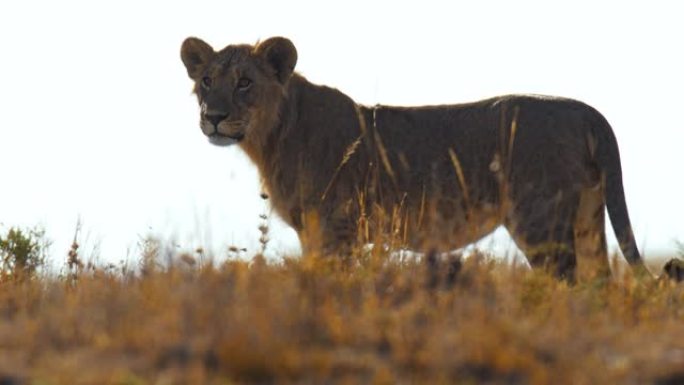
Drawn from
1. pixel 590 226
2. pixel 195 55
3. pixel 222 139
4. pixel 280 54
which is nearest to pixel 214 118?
pixel 222 139


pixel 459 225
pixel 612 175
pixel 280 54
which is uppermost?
pixel 280 54

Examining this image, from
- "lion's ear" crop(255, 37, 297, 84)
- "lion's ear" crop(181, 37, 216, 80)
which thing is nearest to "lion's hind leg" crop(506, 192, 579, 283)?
"lion's ear" crop(255, 37, 297, 84)

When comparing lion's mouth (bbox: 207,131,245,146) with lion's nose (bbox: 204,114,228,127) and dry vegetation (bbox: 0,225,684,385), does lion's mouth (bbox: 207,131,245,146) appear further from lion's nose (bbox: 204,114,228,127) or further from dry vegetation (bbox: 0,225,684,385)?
dry vegetation (bbox: 0,225,684,385)

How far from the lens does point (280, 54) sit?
31.3 ft

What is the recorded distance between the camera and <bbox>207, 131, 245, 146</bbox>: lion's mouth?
357 inches

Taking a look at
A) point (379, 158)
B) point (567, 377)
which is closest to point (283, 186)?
point (379, 158)

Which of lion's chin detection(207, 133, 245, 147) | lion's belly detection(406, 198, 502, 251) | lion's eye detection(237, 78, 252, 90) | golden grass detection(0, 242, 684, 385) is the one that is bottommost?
golden grass detection(0, 242, 684, 385)

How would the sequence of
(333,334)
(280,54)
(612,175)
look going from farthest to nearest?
(280,54) < (612,175) < (333,334)

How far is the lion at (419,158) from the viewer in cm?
859

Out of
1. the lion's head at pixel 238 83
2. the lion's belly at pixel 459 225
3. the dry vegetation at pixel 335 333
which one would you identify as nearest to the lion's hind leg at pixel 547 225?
the lion's belly at pixel 459 225

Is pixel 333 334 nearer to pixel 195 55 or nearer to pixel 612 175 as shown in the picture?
pixel 612 175

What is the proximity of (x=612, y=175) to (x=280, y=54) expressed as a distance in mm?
2490

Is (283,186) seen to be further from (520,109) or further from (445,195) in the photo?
(520,109)

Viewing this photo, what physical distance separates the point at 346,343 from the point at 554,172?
158 inches
